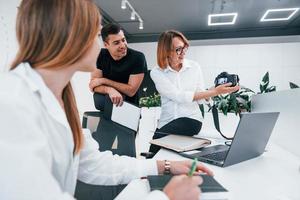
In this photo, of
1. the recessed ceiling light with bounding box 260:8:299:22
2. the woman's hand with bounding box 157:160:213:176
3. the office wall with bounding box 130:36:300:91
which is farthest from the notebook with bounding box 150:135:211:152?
the office wall with bounding box 130:36:300:91

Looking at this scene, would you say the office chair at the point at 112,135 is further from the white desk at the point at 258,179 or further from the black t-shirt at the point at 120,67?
the black t-shirt at the point at 120,67

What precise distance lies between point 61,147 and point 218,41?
5405mm

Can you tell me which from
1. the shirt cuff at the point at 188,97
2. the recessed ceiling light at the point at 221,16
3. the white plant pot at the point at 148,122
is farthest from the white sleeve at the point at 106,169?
the recessed ceiling light at the point at 221,16

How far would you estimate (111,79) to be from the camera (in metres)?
1.82

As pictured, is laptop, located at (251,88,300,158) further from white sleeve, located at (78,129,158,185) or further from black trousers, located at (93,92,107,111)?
black trousers, located at (93,92,107,111)

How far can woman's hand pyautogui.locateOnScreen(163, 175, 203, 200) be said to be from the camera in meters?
0.56

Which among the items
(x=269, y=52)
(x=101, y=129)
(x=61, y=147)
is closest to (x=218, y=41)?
(x=269, y=52)

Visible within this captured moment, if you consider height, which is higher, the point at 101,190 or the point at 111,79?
the point at 111,79

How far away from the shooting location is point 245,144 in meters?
0.99

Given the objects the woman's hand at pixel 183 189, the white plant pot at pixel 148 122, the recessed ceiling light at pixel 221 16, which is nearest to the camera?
the woman's hand at pixel 183 189

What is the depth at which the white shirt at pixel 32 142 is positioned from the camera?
453 mm

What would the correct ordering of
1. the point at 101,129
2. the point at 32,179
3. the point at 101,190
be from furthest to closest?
the point at 101,129
the point at 101,190
the point at 32,179

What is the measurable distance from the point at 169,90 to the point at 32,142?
1.20 m

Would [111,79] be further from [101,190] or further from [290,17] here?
[290,17]
